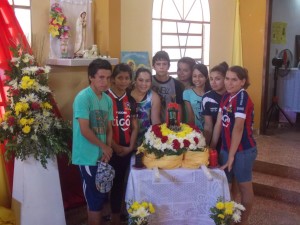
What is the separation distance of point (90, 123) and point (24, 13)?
4.27 feet

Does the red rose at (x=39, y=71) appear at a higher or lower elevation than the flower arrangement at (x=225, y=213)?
higher

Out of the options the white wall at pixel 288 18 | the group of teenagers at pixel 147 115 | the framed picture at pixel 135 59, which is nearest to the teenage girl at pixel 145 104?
the group of teenagers at pixel 147 115

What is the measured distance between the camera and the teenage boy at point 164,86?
2.98 metres

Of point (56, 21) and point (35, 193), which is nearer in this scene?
point (35, 193)

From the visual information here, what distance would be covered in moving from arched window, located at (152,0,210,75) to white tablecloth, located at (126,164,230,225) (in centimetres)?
242

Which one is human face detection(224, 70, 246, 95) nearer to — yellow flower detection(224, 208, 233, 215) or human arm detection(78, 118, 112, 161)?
yellow flower detection(224, 208, 233, 215)

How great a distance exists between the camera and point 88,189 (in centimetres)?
248

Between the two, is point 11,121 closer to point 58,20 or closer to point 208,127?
point 58,20

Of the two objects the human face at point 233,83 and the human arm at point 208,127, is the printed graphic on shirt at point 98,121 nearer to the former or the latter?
the human arm at point 208,127

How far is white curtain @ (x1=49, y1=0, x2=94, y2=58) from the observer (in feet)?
10.8

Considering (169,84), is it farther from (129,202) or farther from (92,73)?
(129,202)

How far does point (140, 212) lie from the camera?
85.0 inches

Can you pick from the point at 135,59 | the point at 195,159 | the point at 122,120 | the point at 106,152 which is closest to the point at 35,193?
the point at 106,152

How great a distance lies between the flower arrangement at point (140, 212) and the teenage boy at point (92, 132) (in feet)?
1.14
